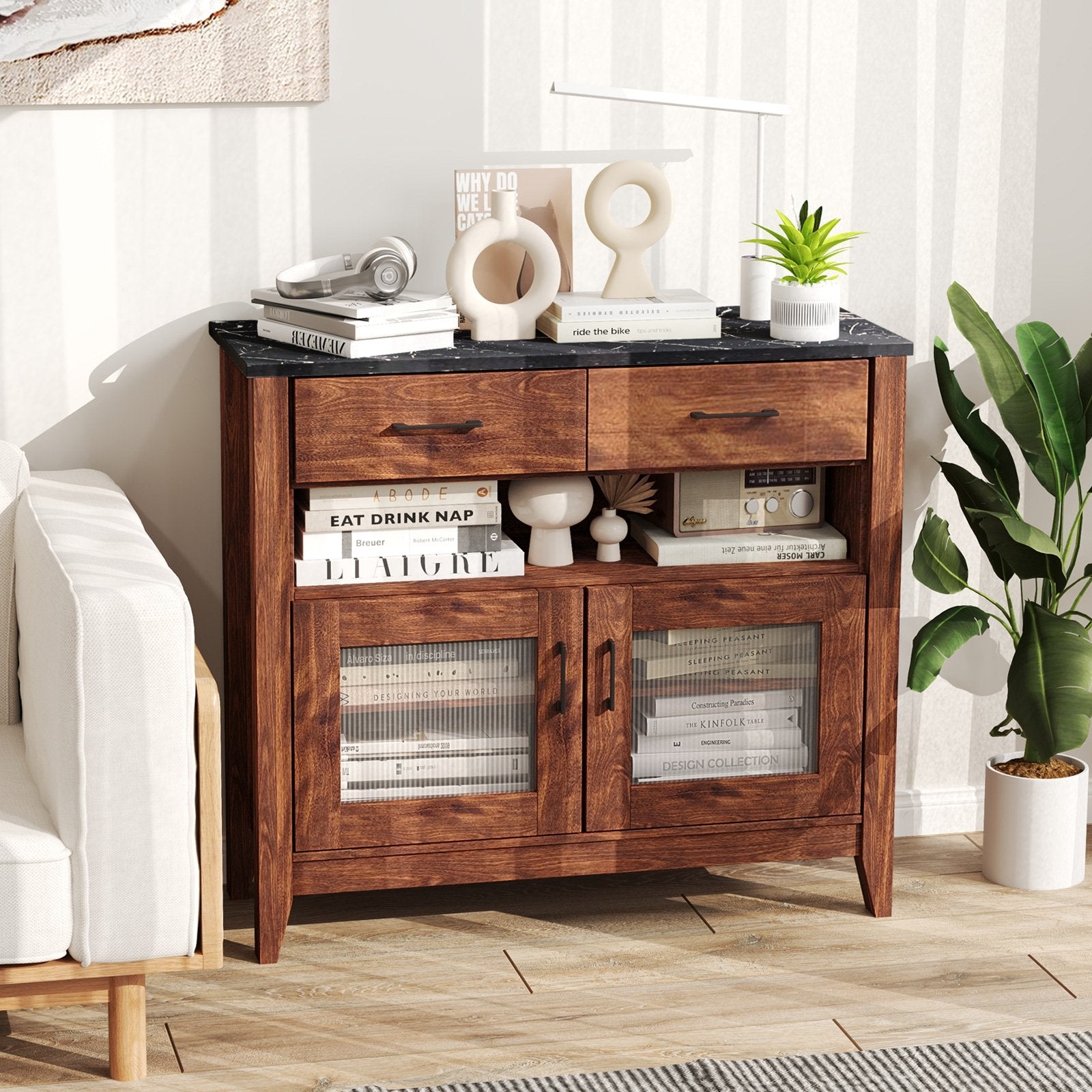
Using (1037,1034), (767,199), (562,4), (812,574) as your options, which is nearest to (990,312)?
(767,199)

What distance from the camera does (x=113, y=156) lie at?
109 inches

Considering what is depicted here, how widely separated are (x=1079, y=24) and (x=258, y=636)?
6.12 ft

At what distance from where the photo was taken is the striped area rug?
7.70 feet

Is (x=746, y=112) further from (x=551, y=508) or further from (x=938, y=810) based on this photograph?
(x=938, y=810)

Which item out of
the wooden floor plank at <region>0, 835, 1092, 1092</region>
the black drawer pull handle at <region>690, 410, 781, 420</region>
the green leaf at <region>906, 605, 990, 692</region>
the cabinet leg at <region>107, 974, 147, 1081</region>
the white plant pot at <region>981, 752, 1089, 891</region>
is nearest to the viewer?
the cabinet leg at <region>107, 974, 147, 1081</region>

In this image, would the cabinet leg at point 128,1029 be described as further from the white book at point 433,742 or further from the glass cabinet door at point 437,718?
Result: the white book at point 433,742

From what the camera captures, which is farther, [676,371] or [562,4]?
[562,4]

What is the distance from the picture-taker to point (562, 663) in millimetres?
2705

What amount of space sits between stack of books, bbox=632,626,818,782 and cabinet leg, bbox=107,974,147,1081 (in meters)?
0.89

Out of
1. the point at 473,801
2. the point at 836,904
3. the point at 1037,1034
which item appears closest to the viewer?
the point at 1037,1034

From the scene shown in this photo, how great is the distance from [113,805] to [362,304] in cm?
86

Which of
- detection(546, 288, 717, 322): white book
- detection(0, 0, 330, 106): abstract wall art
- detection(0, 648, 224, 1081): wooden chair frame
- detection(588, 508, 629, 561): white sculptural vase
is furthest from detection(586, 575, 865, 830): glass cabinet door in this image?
detection(0, 0, 330, 106): abstract wall art

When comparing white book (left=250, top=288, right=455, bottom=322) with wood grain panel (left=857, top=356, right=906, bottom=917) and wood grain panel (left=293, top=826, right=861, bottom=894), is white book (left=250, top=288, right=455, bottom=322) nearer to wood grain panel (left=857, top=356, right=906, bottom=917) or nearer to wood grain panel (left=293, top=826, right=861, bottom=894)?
wood grain panel (left=857, top=356, right=906, bottom=917)

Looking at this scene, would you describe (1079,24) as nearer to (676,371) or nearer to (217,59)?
(676,371)
